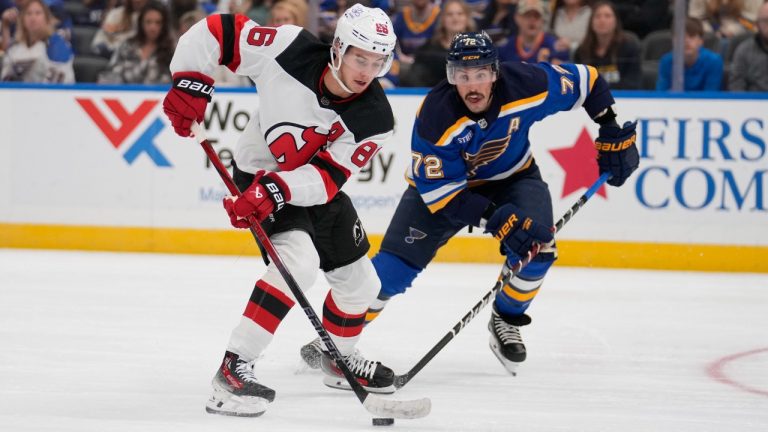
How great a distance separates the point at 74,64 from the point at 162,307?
239 cm

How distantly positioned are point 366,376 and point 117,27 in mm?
3774

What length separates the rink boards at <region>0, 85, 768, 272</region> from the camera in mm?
5566

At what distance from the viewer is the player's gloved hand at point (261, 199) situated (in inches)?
108

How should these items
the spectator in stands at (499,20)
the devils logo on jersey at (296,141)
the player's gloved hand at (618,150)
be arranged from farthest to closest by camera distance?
1. the spectator in stands at (499,20)
2. the player's gloved hand at (618,150)
3. the devils logo on jersey at (296,141)

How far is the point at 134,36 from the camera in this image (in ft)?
20.4

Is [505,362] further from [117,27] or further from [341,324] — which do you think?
[117,27]

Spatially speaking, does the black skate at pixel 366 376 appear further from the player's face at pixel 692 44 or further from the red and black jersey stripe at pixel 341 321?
the player's face at pixel 692 44

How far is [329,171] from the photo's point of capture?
9.52ft

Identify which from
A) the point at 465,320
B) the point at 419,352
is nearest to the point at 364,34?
the point at 465,320

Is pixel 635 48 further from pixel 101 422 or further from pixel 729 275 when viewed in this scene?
pixel 101 422

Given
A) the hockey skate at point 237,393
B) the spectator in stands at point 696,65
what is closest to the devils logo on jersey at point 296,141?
the hockey skate at point 237,393

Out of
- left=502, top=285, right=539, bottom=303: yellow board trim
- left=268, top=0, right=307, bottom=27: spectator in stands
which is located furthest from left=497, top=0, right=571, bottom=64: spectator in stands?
left=502, top=285, right=539, bottom=303: yellow board trim

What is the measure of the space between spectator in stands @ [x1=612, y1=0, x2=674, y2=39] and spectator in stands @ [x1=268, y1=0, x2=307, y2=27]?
1.72 meters

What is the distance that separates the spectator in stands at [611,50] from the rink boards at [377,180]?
132 mm
